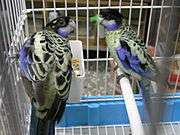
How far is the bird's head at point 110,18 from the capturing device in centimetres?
95

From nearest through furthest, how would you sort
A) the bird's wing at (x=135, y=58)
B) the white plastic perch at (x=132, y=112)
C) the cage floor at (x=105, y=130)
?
the white plastic perch at (x=132, y=112), the bird's wing at (x=135, y=58), the cage floor at (x=105, y=130)

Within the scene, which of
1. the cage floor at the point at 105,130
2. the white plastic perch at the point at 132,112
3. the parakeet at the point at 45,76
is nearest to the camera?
the white plastic perch at the point at 132,112

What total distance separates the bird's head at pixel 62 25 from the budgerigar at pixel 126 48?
0.32 ft

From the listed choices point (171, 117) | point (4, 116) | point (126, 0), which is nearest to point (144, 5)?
point (126, 0)

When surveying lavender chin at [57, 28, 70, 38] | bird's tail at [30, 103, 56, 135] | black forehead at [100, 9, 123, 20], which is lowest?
bird's tail at [30, 103, 56, 135]

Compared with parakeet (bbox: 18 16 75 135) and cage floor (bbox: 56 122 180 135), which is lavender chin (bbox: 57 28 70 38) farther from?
cage floor (bbox: 56 122 180 135)

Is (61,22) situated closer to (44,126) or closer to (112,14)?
(112,14)

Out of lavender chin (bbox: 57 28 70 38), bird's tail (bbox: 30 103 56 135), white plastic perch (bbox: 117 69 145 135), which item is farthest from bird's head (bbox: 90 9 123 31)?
bird's tail (bbox: 30 103 56 135)

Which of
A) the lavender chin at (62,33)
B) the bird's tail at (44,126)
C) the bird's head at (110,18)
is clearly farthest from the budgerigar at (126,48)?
the bird's tail at (44,126)

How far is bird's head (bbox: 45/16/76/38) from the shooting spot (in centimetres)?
90

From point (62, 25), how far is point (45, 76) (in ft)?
0.65

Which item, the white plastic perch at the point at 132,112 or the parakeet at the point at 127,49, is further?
the parakeet at the point at 127,49

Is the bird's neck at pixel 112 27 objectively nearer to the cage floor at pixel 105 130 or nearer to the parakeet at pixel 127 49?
the parakeet at pixel 127 49

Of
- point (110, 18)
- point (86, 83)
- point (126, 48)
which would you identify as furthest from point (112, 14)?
point (86, 83)
